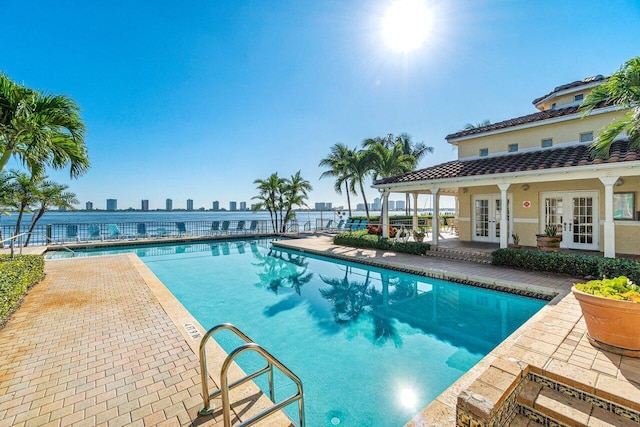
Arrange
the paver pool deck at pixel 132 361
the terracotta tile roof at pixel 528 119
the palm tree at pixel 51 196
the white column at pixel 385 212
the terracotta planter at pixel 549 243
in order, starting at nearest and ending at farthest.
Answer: the paver pool deck at pixel 132 361 < the terracotta planter at pixel 549 243 < the terracotta tile roof at pixel 528 119 < the white column at pixel 385 212 < the palm tree at pixel 51 196

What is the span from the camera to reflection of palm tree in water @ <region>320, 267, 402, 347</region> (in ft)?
18.7

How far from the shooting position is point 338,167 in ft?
66.1

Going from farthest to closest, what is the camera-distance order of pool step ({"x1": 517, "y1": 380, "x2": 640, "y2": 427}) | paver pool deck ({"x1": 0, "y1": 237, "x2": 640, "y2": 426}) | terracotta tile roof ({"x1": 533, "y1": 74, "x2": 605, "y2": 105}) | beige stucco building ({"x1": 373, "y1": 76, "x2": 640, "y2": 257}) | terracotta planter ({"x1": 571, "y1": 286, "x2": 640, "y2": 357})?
terracotta tile roof ({"x1": 533, "y1": 74, "x2": 605, "y2": 105}) → beige stucco building ({"x1": 373, "y1": 76, "x2": 640, "y2": 257}) → terracotta planter ({"x1": 571, "y1": 286, "x2": 640, "y2": 357}) → paver pool deck ({"x1": 0, "y1": 237, "x2": 640, "y2": 426}) → pool step ({"x1": 517, "y1": 380, "x2": 640, "y2": 427})

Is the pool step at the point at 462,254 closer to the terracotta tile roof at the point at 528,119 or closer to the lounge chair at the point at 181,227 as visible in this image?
the terracotta tile roof at the point at 528,119

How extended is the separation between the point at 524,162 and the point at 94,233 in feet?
68.2

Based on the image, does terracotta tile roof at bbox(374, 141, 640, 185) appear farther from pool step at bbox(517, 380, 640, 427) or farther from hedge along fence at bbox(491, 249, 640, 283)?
pool step at bbox(517, 380, 640, 427)

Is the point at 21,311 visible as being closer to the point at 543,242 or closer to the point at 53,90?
the point at 53,90

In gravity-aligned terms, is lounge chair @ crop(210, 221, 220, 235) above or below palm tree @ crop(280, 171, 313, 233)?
below

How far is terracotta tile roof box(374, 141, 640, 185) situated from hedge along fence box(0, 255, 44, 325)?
11649 mm

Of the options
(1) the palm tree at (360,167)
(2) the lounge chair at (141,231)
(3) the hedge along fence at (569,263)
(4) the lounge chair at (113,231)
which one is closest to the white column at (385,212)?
(3) the hedge along fence at (569,263)

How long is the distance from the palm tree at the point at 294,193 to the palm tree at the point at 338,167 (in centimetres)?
204

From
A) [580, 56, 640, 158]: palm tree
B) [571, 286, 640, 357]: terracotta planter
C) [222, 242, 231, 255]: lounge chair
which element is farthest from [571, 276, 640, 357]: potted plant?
[222, 242, 231, 255]: lounge chair

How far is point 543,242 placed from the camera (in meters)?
8.78

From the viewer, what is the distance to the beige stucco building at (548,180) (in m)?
8.14
